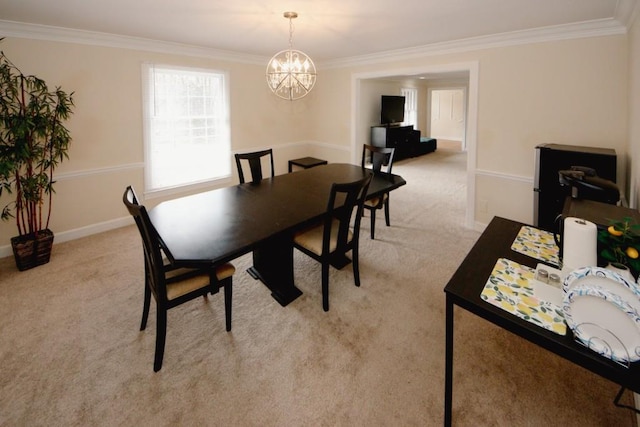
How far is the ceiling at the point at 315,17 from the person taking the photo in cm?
259

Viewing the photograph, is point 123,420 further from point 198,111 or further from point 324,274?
point 198,111

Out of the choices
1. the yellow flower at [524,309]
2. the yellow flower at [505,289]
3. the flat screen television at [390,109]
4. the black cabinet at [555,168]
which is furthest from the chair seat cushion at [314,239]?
the flat screen television at [390,109]

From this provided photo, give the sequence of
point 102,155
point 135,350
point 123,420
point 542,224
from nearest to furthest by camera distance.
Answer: point 123,420
point 135,350
point 542,224
point 102,155

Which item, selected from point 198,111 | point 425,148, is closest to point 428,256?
point 198,111

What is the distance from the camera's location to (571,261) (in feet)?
4.14

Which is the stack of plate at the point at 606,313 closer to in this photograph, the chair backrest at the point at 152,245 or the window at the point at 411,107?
the chair backrest at the point at 152,245

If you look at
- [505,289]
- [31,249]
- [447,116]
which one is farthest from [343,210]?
[447,116]

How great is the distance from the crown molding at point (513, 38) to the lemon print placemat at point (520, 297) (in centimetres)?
294

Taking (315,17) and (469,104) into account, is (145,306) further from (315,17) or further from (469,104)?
(469,104)

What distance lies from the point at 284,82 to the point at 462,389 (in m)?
2.88

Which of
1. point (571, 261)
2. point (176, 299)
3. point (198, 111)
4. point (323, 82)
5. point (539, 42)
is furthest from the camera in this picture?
point (323, 82)

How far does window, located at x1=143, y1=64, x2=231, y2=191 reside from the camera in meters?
4.22

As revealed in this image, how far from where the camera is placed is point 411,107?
1023 centimetres

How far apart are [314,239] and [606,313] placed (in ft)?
5.88
